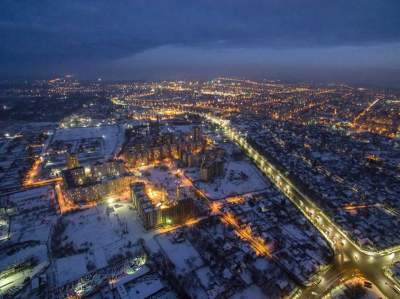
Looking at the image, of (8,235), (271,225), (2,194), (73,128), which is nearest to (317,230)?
(271,225)

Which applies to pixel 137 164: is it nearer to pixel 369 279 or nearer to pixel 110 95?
pixel 369 279

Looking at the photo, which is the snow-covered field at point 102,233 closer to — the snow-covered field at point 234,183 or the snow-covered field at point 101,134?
the snow-covered field at point 234,183

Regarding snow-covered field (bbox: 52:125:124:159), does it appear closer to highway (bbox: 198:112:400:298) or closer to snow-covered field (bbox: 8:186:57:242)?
snow-covered field (bbox: 8:186:57:242)


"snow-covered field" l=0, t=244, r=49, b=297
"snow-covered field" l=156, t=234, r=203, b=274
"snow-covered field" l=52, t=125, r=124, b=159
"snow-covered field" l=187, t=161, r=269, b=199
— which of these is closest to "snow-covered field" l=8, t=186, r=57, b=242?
"snow-covered field" l=0, t=244, r=49, b=297

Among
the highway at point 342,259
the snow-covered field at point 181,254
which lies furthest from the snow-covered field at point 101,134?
the highway at point 342,259

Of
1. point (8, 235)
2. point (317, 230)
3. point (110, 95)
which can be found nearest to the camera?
point (8, 235)

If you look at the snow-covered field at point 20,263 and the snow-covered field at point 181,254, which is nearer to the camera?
the snow-covered field at point 20,263

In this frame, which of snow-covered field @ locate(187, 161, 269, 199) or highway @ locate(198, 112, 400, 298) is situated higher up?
snow-covered field @ locate(187, 161, 269, 199)

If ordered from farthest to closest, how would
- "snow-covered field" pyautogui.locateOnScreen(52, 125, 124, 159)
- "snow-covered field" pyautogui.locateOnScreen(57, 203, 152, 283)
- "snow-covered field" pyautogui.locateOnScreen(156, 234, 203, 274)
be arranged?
"snow-covered field" pyautogui.locateOnScreen(52, 125, 124, 159) < "snow-covered field" pyautogui.locateOnScreen(57, 203, 152, 283) < "snow-covered field" pyautogui.locateOnScreen(156, 234, 203, 274)

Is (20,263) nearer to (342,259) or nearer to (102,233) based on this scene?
(102,233)
